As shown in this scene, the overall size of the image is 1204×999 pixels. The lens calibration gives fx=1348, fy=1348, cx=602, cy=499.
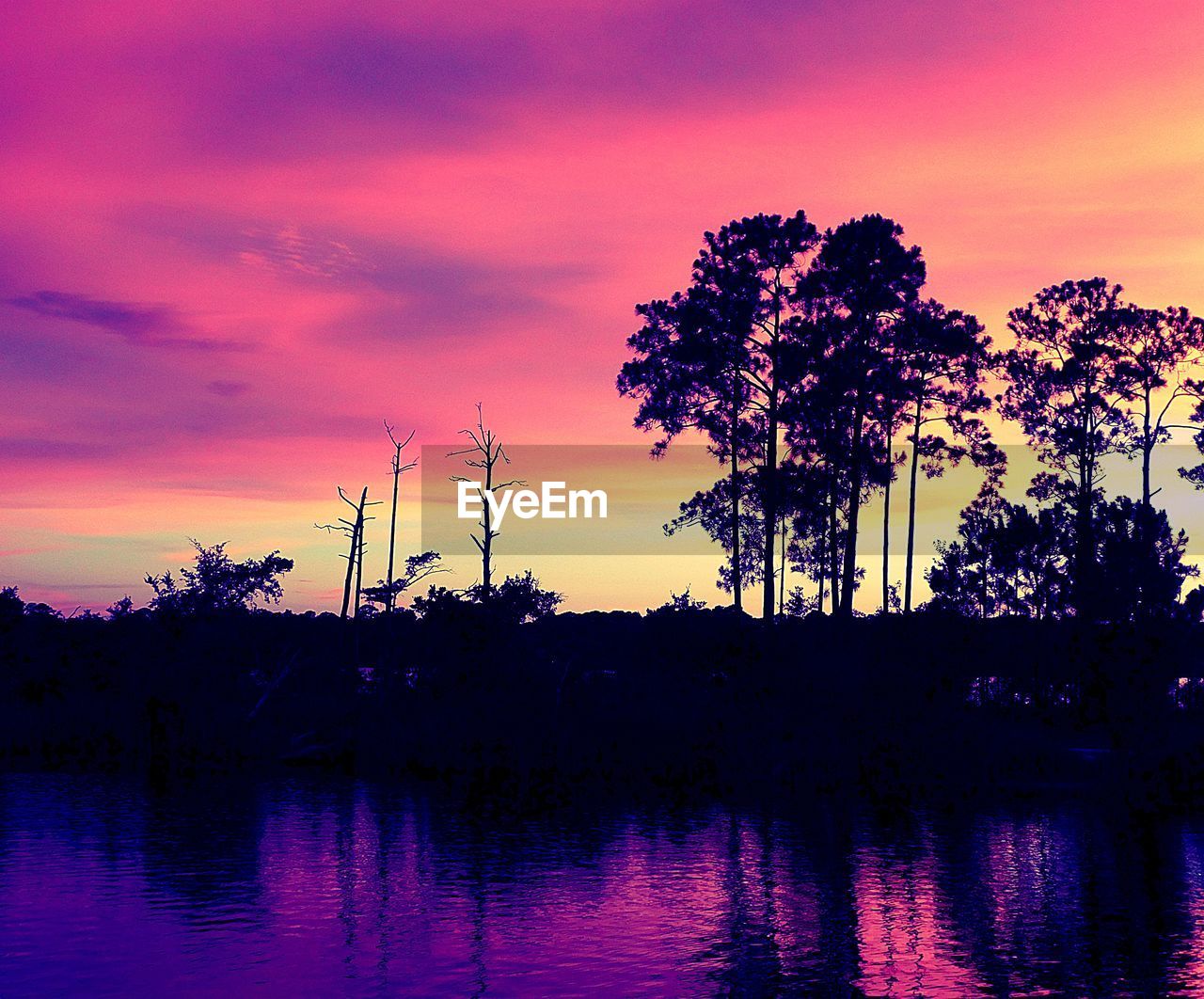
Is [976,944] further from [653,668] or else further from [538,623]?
[538,623]

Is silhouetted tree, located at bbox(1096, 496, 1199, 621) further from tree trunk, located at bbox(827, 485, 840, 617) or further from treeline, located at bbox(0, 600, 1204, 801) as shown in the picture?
tree trunk, located at bbox(827, 485, 840, 617)

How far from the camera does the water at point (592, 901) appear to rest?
77.7 ft

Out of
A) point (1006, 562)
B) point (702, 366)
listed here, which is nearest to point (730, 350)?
point (702, 366)

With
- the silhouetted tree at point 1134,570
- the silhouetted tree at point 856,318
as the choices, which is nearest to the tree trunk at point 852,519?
the silhouetted tree at point 856,318

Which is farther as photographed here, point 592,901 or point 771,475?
point 771,475

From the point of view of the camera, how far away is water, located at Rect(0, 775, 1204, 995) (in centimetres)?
2369

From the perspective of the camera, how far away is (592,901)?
30.6 m

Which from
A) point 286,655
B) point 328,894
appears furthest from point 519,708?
point 328,894

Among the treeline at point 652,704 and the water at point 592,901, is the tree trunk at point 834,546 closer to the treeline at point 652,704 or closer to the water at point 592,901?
the treeline at point 652,704

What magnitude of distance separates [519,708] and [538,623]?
A: 8.68 m

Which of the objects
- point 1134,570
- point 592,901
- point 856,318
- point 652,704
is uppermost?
point 856,318

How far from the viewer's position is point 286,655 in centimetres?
7044

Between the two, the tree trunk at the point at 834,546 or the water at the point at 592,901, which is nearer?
the water at the point at 592,901

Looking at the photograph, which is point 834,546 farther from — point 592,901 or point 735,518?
point 592,901
